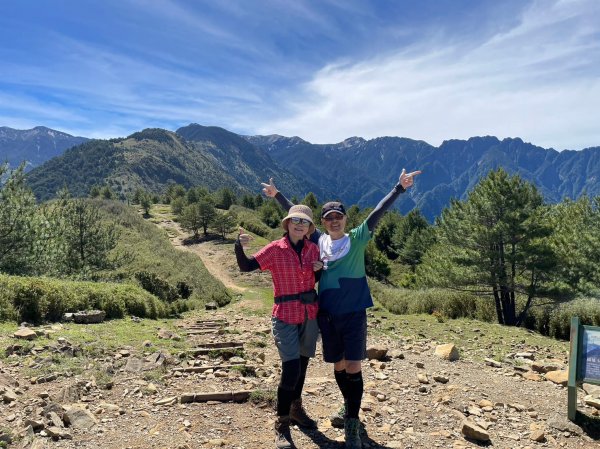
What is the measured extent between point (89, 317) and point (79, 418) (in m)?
7.18

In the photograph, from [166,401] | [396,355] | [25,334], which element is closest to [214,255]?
[25,334]

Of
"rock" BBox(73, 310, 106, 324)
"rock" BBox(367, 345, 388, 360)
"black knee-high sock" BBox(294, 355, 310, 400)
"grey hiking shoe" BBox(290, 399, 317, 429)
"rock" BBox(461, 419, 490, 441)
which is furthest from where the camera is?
"rock" BBox(73, 310, 106, 324)

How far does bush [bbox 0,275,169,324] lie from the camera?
33.6ft

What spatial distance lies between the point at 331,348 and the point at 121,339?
6626 mm

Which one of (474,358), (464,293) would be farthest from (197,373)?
(464,293)

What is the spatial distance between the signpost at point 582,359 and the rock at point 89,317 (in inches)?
431

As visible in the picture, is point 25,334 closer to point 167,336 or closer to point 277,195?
point 167,336

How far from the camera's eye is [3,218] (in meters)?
17.4

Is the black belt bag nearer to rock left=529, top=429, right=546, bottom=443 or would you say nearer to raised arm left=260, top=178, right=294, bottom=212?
raised arm left=260, top=178, right=294, bottom=212

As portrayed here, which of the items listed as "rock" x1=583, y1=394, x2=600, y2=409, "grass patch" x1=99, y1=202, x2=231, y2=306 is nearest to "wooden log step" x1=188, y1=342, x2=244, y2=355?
"rock" x1=583, y1=394, x2=600, y2=409

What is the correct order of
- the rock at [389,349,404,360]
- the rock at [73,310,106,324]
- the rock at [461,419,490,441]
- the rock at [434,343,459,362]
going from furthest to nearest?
the rock at [73,310,106,324] < the rock at [434,343,459,362] < the rock at [389,349,404,360] < the rock at [461,419,490,441]

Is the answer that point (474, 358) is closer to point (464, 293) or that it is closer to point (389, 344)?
point (389, 344)

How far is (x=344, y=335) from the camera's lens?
4336 millimetres

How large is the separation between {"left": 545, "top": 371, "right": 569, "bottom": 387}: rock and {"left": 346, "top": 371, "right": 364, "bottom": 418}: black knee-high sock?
459 centimetres
